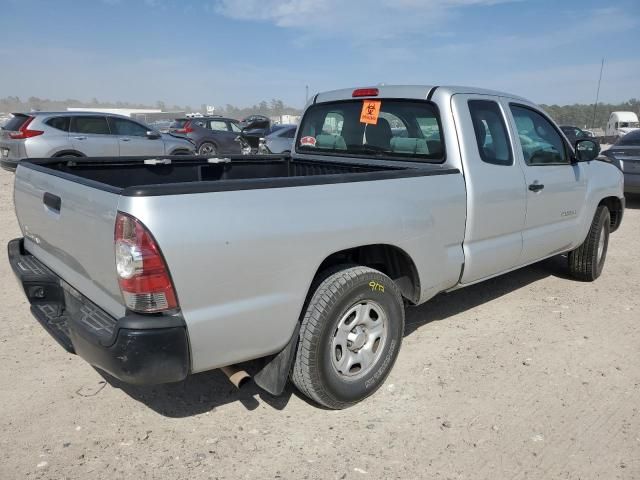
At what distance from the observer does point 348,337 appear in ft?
10.0

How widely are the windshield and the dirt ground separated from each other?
146 centimetres

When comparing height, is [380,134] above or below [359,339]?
above

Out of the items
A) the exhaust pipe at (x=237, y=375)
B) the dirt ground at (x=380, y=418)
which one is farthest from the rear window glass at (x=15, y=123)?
the exhaust pipe at (x=237, y=375)

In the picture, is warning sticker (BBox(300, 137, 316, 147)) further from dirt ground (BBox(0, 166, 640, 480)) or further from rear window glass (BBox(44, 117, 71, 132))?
rear window glass (BBox(44, 117, 71, 132))

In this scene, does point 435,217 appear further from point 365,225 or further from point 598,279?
point 598,279

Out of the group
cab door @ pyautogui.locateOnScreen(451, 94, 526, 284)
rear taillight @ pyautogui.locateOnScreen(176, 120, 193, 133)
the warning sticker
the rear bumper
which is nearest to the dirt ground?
cab door @ pyautogui.locateOnScreen(451, 94, 526, 284)

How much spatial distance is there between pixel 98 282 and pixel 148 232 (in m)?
0.57

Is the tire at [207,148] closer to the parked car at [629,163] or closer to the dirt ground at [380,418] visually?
the parked car at [629,163]

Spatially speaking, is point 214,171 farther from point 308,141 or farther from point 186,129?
point 186,129

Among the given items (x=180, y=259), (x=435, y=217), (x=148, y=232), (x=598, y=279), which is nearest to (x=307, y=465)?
(x=180, y=259)

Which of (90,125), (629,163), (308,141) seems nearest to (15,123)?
(90,125)

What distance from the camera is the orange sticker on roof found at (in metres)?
4.14

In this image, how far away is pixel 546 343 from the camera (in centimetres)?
401

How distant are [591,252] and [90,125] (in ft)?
33.1
